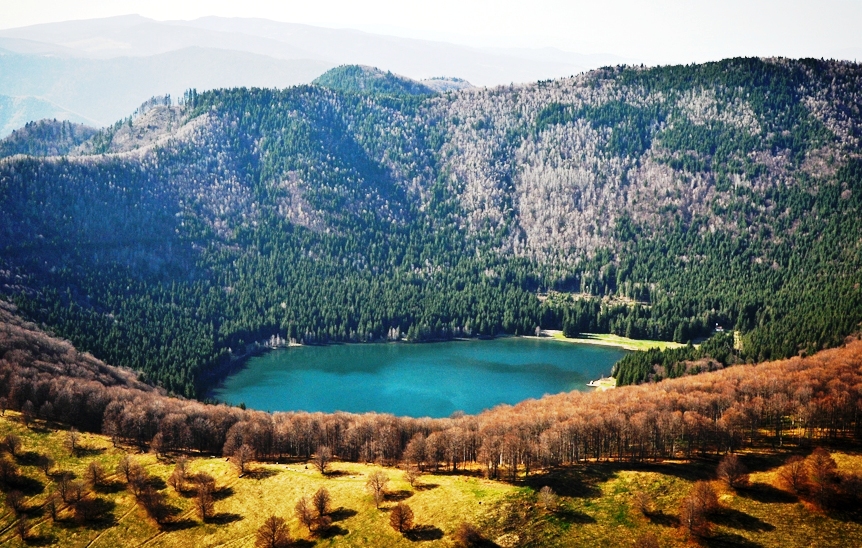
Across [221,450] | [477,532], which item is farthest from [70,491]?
[477,532]

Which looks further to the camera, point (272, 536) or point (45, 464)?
point (45, 464)

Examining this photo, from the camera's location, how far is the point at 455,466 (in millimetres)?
124750

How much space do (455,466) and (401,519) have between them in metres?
25.0

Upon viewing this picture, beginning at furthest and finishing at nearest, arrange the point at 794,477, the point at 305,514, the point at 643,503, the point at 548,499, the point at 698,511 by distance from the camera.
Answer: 1. the point at 305,514
2. the point at 794,477
3. the point at 548,499
4. the point at 643,503
5. the point at 698,511

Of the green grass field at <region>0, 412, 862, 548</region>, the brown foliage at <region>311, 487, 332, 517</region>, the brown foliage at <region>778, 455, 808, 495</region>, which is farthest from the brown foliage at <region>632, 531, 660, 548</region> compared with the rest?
the brown foliage at <region>311, 487, 332, 517</region>

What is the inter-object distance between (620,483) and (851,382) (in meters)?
58.5

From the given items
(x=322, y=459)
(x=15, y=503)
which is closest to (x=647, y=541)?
(x=322, y=459)

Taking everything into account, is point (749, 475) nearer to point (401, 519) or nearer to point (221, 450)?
point (401, 519)

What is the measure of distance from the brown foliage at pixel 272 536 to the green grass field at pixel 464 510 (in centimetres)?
284

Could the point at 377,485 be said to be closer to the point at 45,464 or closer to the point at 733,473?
the point at 733,473

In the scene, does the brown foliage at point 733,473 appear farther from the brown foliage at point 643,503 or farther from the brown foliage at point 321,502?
the brown foliage at point 321,502

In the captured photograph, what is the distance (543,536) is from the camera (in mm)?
98812

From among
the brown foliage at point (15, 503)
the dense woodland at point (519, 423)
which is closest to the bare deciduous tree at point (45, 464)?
the brown foliage at point (15, 503)

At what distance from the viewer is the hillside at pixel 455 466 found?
100562mm
